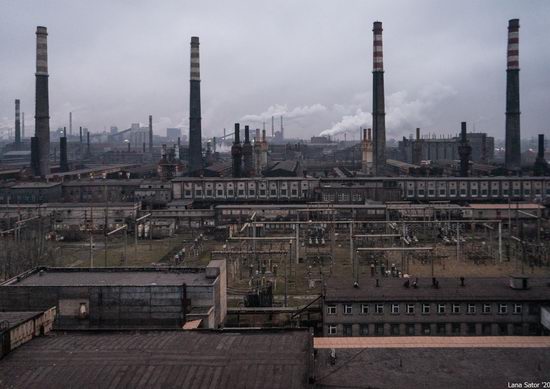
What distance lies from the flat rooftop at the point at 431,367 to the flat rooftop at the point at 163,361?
52 cm

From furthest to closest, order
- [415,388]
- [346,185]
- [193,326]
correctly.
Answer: [346,185]
[193,326]
[415,388]

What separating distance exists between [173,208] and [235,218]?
11.2ft

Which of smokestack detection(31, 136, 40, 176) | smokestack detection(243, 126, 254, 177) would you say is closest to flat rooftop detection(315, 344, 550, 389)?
smokestack detection(243, 126, 254, 177)

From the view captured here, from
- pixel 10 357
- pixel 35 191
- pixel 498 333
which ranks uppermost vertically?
pixel 35 191

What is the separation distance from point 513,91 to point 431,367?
Answer: 27.4 meters

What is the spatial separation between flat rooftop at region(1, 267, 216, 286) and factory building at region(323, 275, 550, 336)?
2711 mm

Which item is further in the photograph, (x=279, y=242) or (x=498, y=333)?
(x=279, y=242)

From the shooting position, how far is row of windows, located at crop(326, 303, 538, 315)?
11211 mm

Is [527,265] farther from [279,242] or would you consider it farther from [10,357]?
[10,357]

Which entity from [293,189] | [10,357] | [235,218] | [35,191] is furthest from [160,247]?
[10,357]

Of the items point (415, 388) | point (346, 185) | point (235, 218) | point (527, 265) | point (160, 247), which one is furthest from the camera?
point (346, 185)

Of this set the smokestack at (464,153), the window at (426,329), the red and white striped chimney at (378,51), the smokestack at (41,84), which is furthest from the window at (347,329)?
the smokestack at (41,84)

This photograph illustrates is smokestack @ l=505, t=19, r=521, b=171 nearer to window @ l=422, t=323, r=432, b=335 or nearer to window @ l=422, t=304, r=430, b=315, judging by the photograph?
window @ l=422, t=304, r=430, b=315

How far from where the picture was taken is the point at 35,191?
29844 mm
